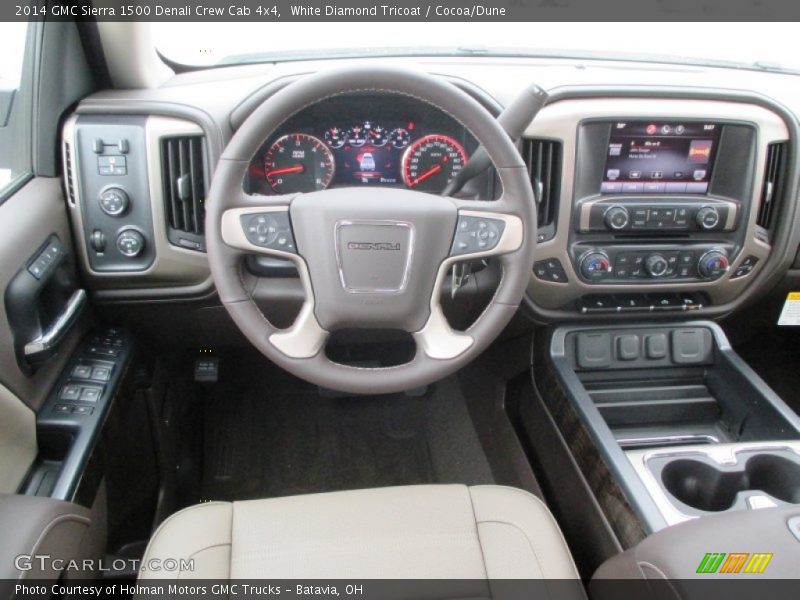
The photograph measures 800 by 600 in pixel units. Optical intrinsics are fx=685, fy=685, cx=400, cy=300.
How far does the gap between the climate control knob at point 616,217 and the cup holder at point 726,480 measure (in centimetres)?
55

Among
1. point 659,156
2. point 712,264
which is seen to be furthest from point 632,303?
point 659,156

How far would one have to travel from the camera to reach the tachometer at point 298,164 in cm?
152

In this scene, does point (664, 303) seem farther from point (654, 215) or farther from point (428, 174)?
point (428, 174)

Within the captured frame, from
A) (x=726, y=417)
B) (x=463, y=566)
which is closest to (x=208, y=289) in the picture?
(x=463, y=566)

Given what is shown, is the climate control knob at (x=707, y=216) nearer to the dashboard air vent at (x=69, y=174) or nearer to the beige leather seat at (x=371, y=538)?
the beige leather seat at (x=371, y=538)

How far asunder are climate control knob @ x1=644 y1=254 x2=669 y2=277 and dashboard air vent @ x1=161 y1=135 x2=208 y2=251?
1.05 meters

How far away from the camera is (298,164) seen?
1.54 m

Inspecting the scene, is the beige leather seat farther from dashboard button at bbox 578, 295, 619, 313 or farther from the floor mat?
the floor mat

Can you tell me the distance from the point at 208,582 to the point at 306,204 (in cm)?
63

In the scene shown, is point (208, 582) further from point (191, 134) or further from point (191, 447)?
point (191, 447)

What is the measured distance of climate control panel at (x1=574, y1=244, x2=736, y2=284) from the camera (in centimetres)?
165

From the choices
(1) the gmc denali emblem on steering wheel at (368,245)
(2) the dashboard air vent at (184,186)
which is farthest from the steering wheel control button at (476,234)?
(2) the dashboard air vent at (184,186)

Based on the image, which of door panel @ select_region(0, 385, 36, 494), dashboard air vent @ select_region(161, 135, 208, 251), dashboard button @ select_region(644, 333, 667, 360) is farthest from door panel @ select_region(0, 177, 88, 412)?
dashboard button @ select_region(644, 333, 667, 360)

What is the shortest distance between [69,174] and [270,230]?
22.5 inches
